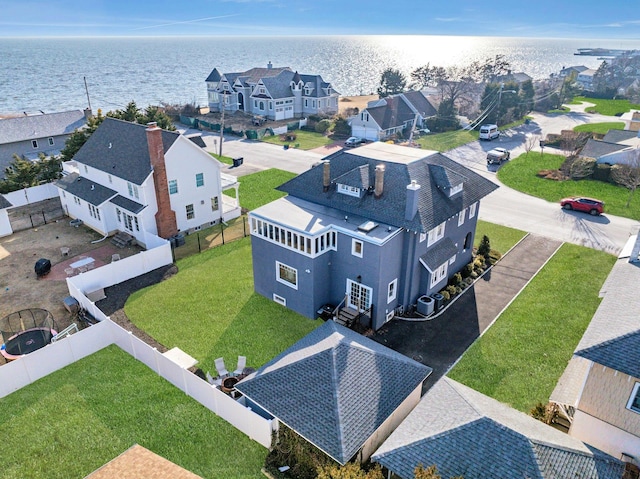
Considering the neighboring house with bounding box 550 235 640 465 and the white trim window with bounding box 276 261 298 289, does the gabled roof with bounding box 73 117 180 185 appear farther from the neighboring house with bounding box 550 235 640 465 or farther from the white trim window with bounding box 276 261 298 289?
the neighboring house with bounding box 550 235 640 465

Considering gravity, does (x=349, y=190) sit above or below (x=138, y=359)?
above

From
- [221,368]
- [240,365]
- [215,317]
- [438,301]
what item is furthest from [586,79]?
[221,368]

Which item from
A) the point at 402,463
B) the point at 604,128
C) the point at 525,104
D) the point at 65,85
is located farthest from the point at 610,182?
the point at 65,85

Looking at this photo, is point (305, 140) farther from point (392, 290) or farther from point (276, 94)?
point (392, 290)

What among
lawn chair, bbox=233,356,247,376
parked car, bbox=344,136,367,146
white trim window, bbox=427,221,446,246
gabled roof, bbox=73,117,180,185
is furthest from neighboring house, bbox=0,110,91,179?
white trim window, bbox=427,221,446,246

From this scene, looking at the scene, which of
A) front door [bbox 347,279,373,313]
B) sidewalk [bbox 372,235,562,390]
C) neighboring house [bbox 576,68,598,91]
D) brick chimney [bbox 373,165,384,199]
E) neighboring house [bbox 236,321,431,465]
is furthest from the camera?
neighboring house [bbox 576,68,598,91]

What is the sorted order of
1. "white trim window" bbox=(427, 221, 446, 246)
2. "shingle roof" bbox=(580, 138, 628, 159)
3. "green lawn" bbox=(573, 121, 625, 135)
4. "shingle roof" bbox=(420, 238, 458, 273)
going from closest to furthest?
"shingle roof" bbox=(420, 238, 458, 273)
"white trim window" bbox=(427, 221, 446, 246)
"shingle roof" bbox=(580, 138, 628, 159)
"green lawn" bbox=(573, 121, 625, 135)
